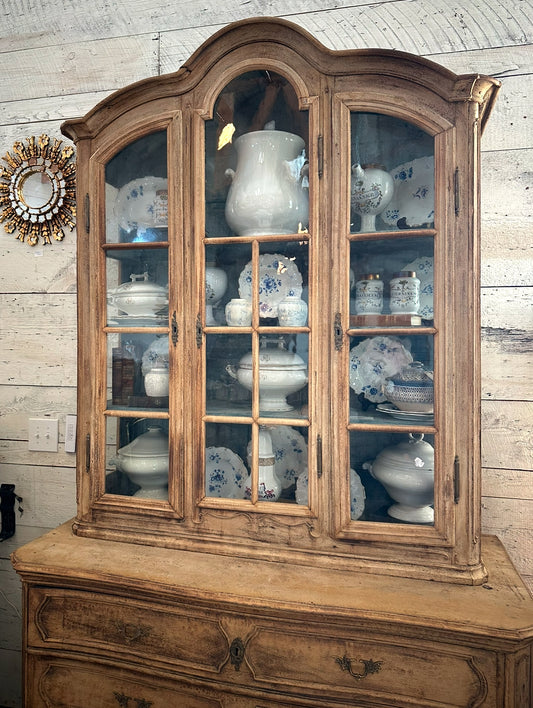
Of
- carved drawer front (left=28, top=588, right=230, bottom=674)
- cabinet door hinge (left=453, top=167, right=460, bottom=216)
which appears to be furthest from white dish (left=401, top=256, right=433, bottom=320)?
carved drawer front (left=28, top=588, right=230, bottom=674)

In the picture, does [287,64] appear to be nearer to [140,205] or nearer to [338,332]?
[140,205]

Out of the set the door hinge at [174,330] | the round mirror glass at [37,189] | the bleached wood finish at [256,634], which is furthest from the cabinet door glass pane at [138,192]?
the bleached wood finish at [256,634]

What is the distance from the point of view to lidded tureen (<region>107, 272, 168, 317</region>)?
4.32 ft

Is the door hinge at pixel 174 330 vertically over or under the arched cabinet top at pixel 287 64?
under

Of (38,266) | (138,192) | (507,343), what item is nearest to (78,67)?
(38,266)

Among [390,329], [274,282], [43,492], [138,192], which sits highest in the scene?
[138,192]

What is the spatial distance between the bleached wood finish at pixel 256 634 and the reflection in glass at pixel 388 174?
2.68 feet

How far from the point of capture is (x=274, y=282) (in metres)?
1.23

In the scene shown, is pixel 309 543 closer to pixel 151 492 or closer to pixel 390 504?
pixel 390 504

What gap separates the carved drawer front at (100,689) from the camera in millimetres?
1150

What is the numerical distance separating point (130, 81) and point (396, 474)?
1.54 metres

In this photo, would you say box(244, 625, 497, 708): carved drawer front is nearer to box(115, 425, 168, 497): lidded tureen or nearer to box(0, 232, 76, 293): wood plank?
box(115, 425, 168, 497): lidded tureen

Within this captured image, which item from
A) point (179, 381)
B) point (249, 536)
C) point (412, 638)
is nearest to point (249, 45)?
point (179, 381)

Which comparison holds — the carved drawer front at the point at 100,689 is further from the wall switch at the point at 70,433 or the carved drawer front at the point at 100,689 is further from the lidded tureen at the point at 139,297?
the lidded tureen at the point at 139,297
